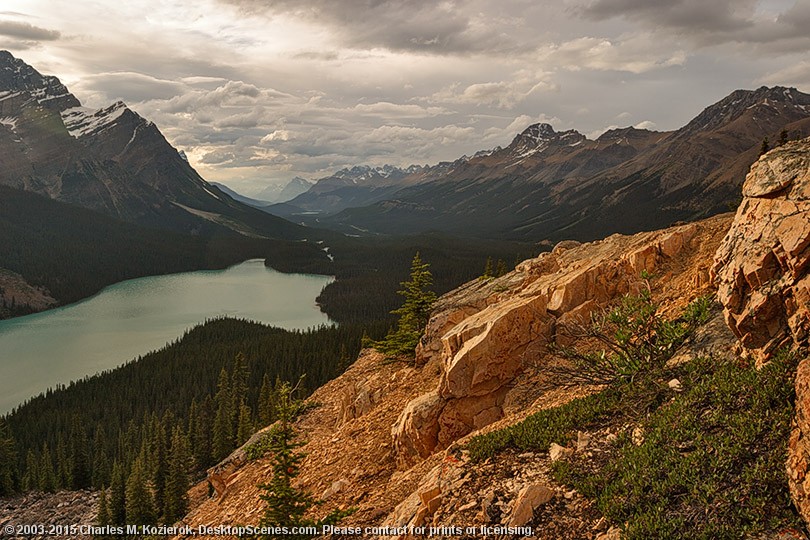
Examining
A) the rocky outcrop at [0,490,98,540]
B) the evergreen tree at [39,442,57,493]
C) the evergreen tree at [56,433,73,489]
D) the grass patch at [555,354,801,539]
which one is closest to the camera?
the grass patch at [555,354,801,539]

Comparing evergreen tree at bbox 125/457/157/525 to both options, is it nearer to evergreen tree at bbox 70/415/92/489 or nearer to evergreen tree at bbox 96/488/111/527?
evergreen tree at bbox 96/488/111/527

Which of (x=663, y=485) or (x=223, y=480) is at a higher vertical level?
(x=663, y=485)

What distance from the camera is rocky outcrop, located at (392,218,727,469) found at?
Answer: 17.2 meters

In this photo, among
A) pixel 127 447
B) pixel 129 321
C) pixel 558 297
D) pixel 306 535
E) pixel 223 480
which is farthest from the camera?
pixel 129 321

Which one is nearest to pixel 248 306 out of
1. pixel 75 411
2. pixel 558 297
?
pixel 75 411

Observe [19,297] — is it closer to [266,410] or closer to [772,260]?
[266,410]

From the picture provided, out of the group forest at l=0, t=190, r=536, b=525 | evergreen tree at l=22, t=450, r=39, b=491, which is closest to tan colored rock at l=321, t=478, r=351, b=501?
forest at l=0, t=190, r=536, b=525

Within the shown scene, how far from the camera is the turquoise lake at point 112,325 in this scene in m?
101

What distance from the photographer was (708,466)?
29.1 feet

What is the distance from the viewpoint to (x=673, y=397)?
11289 mm

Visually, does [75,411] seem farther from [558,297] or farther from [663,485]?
[663,485]

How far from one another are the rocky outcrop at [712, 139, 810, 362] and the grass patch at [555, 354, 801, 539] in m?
0.82

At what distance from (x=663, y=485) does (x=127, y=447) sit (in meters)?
71.2

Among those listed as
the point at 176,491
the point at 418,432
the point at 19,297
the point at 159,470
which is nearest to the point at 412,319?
the point at 418,432
